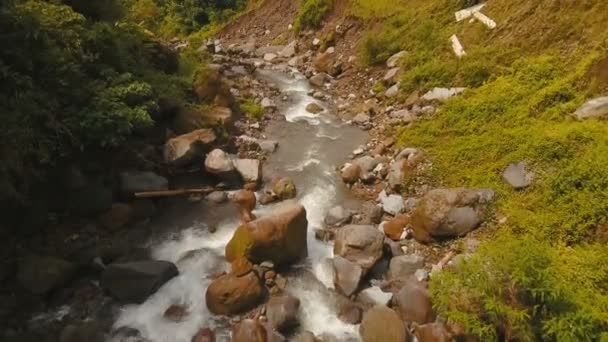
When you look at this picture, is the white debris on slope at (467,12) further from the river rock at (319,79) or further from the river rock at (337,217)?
the river rock at (337,217)

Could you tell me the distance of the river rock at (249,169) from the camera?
480 inches

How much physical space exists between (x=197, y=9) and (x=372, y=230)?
3107 cm

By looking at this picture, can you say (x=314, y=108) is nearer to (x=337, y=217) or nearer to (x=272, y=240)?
(x=337, y=217)

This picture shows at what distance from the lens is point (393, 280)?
8984 millimetres

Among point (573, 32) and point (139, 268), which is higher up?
point (573, 32)

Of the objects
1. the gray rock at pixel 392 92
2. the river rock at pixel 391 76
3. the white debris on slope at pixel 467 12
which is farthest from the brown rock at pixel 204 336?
the white debris on slope at pixel 467 12

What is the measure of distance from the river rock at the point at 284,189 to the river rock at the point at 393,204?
2470 millimetres

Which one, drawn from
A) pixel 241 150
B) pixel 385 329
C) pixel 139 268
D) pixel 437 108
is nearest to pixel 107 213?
pixel 139 268

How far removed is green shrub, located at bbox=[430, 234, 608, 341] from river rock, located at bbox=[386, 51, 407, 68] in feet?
39.3

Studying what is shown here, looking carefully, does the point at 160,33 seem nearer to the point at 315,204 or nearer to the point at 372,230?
the point at 315,204

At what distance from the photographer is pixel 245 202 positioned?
11195 mm

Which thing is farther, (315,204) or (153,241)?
(315,204)

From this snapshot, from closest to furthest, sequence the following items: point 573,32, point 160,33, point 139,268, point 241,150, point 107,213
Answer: point 139,268
point 107,213
point 573,32
point 241,150
point 160,33

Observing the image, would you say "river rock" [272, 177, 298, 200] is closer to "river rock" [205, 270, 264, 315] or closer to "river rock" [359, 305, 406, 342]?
"river rock" [205, 270, 264, 315]
